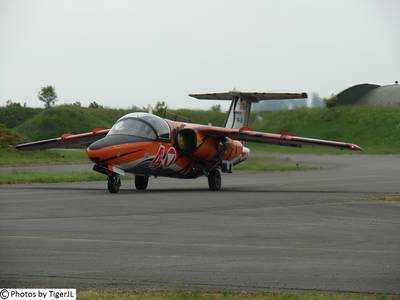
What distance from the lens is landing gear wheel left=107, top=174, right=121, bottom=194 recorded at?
29.2m

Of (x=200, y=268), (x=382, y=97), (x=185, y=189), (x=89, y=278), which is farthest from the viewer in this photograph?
(x=382, y=97)

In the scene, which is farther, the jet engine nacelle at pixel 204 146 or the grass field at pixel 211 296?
the jet engine nacelle at pixel 204 146

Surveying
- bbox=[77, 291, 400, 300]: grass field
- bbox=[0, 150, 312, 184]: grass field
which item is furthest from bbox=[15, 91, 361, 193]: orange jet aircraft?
bbox=[77, 291, 400, 300]: grass field

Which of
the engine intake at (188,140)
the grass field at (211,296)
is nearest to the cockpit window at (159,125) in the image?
the engine intake at (188,140)

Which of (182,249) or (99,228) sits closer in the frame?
(182,249)

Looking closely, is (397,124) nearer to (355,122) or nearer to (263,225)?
(355,122)

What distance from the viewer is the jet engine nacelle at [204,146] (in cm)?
3259

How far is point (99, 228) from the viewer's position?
59.6 ft

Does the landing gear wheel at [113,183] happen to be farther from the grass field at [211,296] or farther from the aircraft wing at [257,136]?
the grass field at [211,296]

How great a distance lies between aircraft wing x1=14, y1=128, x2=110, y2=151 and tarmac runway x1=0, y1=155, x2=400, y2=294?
13.0 ft

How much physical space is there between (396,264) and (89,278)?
4506mm

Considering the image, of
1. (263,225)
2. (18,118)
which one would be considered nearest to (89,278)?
(263,225)

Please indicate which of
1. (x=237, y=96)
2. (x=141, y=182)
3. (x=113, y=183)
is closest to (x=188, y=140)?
(x=141, y=182)

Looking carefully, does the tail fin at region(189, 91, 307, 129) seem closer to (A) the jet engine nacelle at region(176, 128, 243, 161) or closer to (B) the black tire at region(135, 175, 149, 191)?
(A) the jet engine nacelle at region(176, 128, 243, 161)
